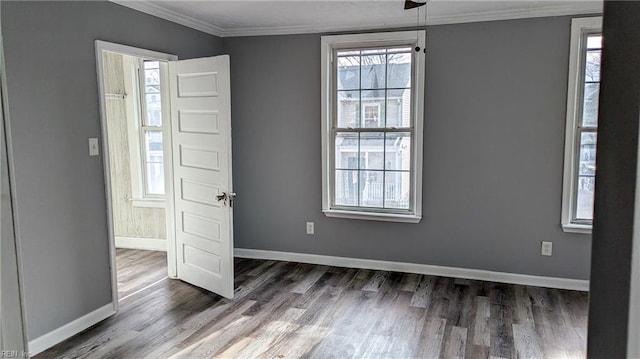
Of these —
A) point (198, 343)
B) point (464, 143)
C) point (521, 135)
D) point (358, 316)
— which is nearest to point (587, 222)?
point (521, 135)

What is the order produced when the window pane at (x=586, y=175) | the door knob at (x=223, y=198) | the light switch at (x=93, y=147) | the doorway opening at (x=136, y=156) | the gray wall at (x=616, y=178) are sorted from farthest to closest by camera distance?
the doorway opening at (x=136, y=156) → the window pane at (x=586, y=175) → the door knob at (x=223, y=198) → the light switch at (x=93, y=147) → the gray wall at (x=616, y=178)

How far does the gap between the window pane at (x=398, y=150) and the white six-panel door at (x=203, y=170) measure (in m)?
1.57

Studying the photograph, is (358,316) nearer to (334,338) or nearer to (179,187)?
(334,338)

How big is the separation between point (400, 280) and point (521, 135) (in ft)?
5.36

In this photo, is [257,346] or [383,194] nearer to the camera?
[257,346]

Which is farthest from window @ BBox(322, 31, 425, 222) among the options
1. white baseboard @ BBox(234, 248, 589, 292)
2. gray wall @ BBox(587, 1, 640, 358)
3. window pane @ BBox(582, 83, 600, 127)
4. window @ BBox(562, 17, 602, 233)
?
gray wall @ BBox(587, 1, 640, 358)

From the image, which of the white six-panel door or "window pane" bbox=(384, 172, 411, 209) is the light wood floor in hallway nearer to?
the white six-panel door

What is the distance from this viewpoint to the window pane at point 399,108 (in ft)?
13.9

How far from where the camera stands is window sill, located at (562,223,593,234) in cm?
382

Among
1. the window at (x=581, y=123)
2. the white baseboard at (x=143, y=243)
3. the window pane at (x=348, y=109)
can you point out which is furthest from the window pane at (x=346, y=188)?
the white baseboard at (x=143, y=243)

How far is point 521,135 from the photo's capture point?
392 cm

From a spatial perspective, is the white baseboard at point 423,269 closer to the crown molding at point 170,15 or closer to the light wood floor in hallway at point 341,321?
the light wood floor in hallway at point 341,321

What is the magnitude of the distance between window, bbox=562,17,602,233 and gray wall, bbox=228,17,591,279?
A: 0.06 m

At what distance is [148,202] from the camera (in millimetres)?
5078
